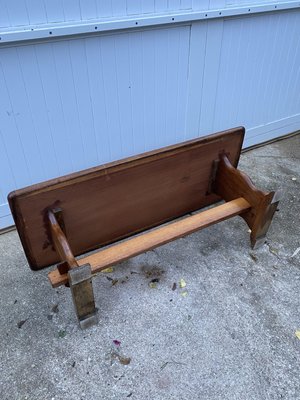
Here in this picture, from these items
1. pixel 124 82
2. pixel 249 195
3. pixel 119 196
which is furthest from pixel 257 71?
pixel 119 196

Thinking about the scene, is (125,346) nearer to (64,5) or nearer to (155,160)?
(155,160)

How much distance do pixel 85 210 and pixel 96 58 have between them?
1069 millimetres

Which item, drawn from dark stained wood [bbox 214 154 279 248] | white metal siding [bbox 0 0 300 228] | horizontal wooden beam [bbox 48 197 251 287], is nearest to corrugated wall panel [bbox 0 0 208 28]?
white metal siding [bbox 0 0 300 228]

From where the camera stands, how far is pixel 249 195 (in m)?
2.29

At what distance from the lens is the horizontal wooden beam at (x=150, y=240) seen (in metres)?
1.84

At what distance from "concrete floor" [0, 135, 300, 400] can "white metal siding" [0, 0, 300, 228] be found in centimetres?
83

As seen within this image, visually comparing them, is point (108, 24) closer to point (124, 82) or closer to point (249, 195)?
point (124, 82)

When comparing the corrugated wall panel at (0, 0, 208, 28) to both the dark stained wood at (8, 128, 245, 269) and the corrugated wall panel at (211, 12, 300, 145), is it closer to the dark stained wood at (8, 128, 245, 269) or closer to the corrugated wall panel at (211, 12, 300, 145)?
the corrugated wall panel at (211, 12, 300, 145)

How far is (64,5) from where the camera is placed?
2.09 m

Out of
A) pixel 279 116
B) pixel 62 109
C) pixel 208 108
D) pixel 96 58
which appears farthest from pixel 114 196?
pixel 279 116

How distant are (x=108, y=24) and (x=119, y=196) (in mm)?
1120

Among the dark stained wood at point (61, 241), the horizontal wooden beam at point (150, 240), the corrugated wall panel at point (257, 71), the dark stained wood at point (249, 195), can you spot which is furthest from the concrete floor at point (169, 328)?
the corrugated wall panel at point (257, 71)

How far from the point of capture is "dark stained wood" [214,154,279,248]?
7.32 ft

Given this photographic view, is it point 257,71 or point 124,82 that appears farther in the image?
point 257,71
